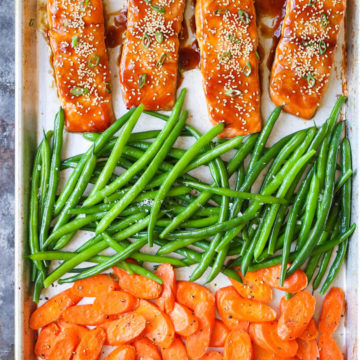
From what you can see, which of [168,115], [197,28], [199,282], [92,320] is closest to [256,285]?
[199,282]

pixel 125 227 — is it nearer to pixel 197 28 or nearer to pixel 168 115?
pixel 168 115

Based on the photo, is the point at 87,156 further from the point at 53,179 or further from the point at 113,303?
the point at 113,303

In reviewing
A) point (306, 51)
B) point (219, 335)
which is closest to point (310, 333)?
point (219, 335)

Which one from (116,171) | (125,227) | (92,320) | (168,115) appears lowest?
(92,320)

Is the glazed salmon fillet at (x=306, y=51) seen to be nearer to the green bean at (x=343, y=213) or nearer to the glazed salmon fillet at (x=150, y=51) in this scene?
the green bean at (x=343, y=213)

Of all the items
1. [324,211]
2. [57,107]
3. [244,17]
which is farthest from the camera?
[57,107]

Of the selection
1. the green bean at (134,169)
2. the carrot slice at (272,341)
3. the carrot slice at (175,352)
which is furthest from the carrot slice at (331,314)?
the green bean at (134,169)

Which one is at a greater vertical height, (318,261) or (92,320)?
(318,261)
